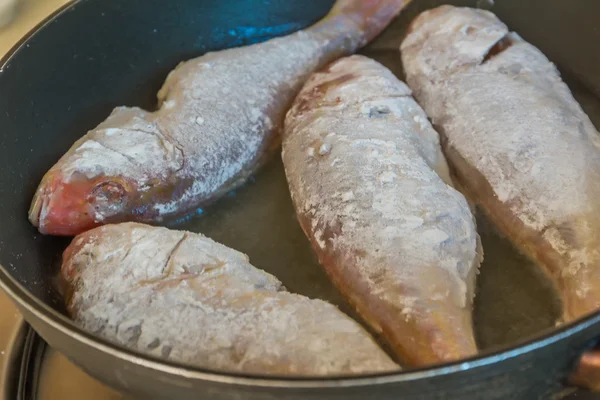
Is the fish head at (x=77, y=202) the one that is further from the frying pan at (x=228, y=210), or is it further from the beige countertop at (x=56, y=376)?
the beige countertop at (x=56, y=376)

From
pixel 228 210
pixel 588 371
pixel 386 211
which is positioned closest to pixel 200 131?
pixel 228 210

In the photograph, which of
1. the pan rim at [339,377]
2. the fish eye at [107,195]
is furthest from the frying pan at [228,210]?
the fish eye at [107,195]

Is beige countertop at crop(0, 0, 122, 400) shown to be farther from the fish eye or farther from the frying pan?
the fish eye

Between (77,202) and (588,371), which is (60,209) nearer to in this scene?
(77,202)

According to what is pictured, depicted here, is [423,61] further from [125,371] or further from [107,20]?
[125,371]

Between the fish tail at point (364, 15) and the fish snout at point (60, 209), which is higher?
the fish snout at point (60, 209)

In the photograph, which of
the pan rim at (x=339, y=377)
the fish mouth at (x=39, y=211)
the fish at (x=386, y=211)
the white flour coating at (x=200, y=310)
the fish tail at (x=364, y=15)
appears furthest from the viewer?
the fish tail at (x=364, y=15)

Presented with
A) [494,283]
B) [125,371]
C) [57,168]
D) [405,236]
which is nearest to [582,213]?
[494,283]
